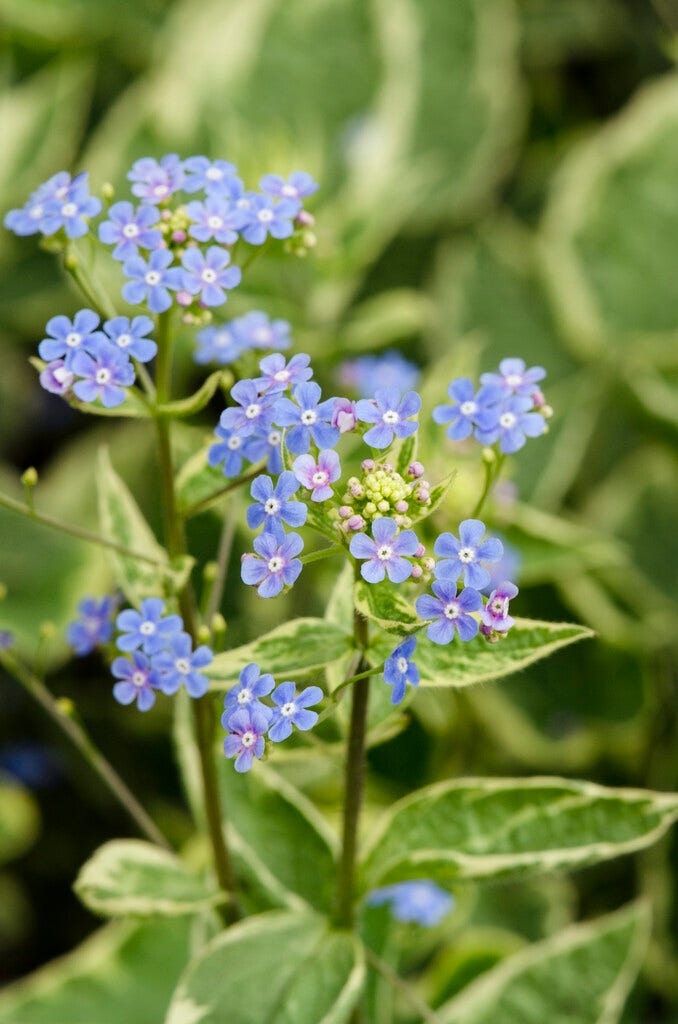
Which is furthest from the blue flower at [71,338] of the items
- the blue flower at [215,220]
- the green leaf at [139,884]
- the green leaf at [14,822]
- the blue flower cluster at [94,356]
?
the green leaf at [14,822]

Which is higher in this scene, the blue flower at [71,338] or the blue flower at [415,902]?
the blue flower at [71,338]

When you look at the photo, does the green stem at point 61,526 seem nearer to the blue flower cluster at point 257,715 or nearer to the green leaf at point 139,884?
the blue flower cluster at point 257,715

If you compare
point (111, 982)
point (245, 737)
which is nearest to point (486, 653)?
point (245, 737)

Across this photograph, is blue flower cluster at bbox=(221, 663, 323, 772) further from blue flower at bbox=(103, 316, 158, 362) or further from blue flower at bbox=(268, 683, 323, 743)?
blue flower at bbox=(103, 316, 158, 362)

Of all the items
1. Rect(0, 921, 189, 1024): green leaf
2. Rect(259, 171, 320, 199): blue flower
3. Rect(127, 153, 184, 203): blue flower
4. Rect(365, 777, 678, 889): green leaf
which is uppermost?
Rect(127, 153, 184, 203): blue flower

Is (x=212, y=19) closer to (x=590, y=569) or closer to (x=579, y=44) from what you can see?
(x=579, y=44)

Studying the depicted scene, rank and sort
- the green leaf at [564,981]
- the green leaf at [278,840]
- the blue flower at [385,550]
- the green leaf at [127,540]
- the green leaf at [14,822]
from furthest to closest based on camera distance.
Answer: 1. the green leaf at [14,822]
2. the green leaf at [564,981]
3. the green leaf at [278,840]
4. the green leaf at [127,540]
5. the blue flower at [385,550]

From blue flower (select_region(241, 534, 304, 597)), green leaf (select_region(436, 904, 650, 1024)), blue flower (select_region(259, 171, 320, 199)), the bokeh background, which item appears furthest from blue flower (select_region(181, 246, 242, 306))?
green leaf (select_region(436, 904, 650, 1024))
